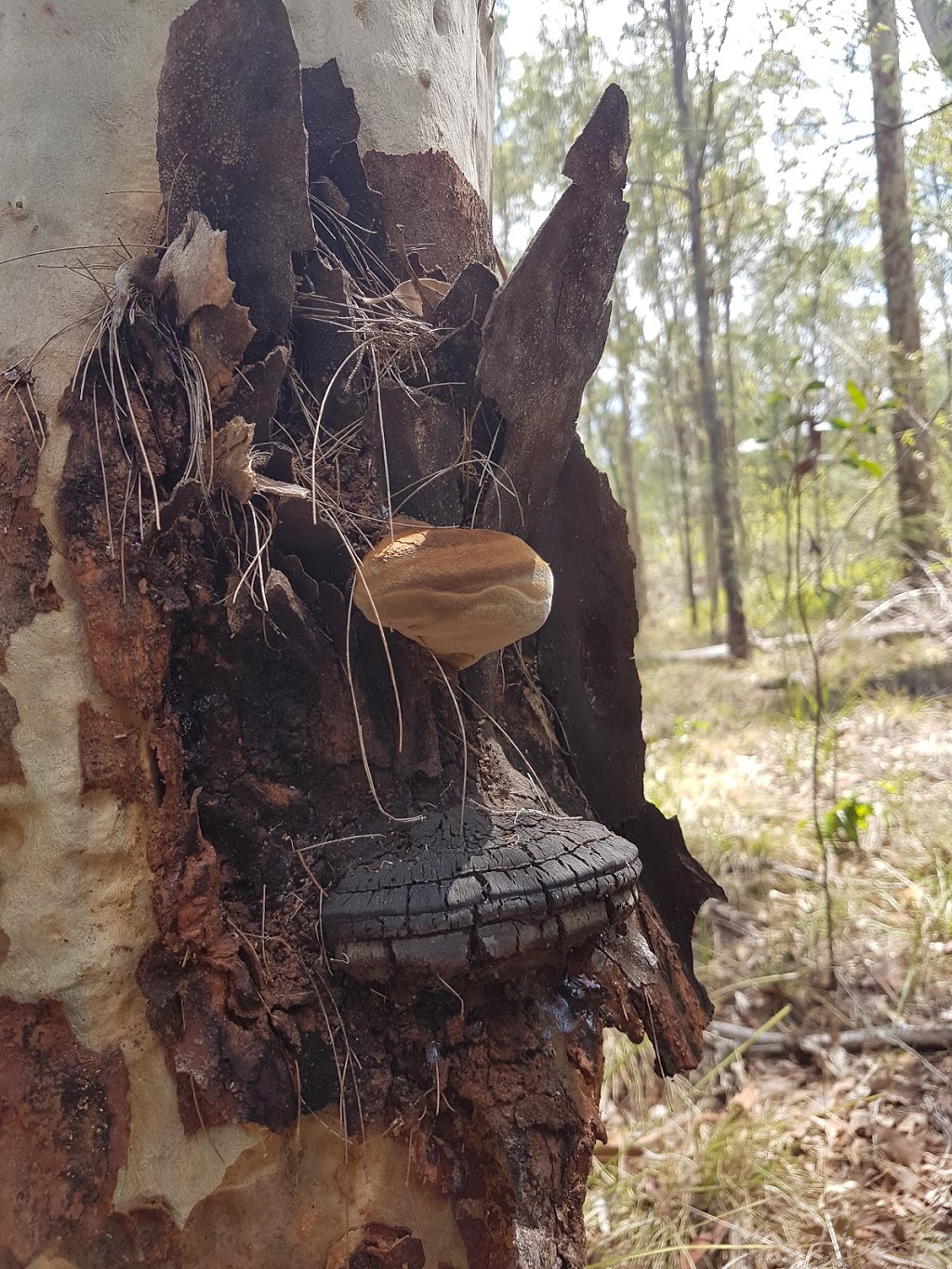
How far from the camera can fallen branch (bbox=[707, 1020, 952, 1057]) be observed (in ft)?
9.24

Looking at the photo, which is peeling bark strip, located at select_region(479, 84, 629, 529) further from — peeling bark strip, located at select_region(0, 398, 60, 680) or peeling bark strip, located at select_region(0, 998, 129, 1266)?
peeling bark strip, located at select_region(0, 998, 129, 1266)

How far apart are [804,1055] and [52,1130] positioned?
2.71m

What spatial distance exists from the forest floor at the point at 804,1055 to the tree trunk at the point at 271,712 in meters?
0.88

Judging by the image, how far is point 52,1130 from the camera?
1.29 m

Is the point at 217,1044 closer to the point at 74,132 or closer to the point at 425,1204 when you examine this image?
the point at 425,1204

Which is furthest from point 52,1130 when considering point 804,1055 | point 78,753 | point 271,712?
point 804,1055

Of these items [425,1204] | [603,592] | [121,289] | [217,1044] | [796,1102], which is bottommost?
[796,1102]

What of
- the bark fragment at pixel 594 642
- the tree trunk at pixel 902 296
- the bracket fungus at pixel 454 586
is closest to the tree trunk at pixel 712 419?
the tree trunk at pixel 902 296

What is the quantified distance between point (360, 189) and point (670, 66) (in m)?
8.79

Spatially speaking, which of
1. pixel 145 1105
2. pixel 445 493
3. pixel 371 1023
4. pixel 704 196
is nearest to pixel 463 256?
pixel 445 493

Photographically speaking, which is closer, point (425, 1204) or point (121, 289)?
point (425, 1204)

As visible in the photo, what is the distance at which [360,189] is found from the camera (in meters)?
1.89

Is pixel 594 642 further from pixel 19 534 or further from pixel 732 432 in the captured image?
pixel 732 432

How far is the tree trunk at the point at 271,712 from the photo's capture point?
1328mm
